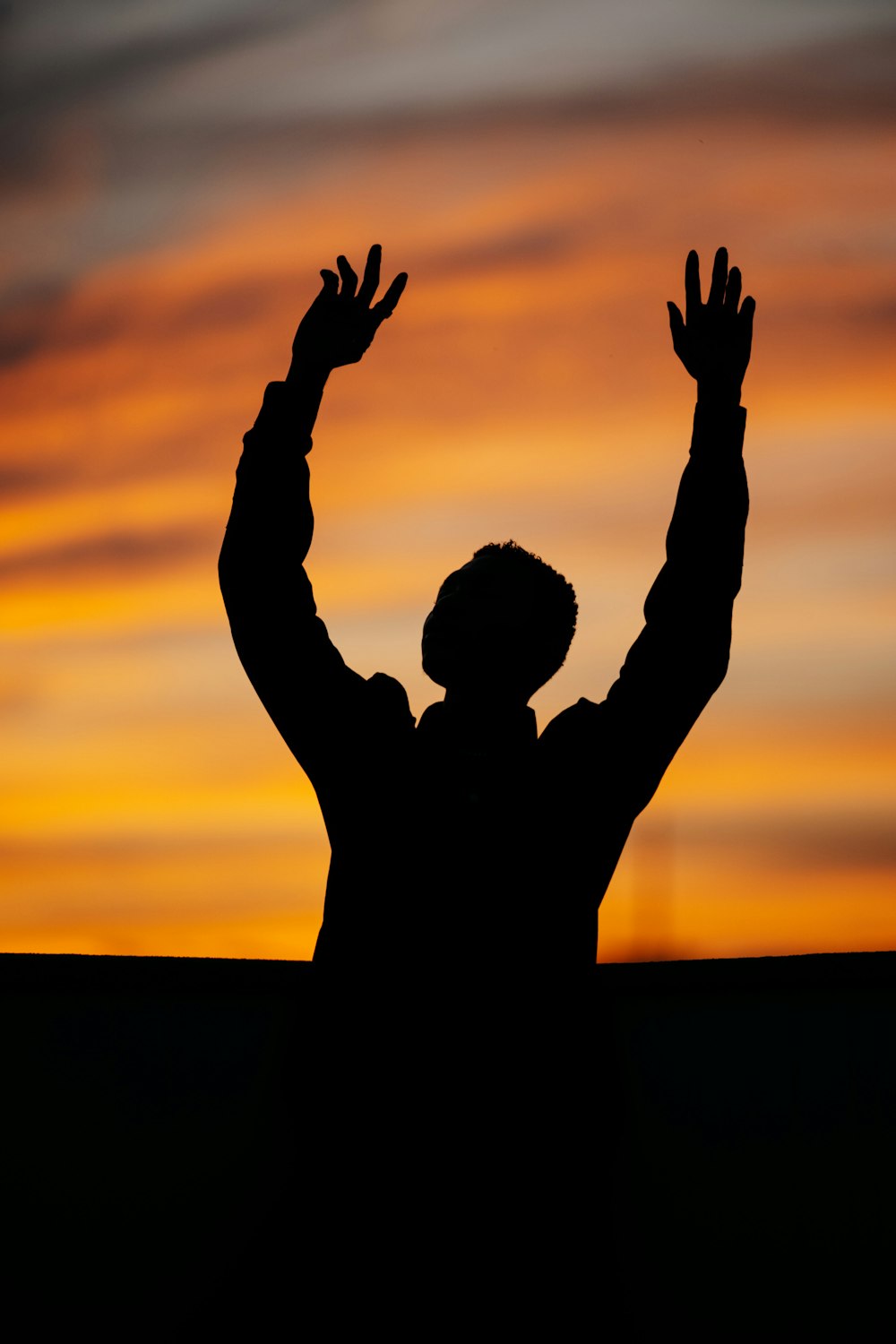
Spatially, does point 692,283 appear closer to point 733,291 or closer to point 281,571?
point 733,291

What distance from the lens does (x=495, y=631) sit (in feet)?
6.86

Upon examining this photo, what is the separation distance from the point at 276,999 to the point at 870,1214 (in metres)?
1.69

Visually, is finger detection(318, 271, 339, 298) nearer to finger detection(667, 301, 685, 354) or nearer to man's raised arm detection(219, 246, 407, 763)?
man's raised arm detection(219, 246, 407, 763)

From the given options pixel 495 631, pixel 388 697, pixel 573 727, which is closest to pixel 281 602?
pixel 388 697

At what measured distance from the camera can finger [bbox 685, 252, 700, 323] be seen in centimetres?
255

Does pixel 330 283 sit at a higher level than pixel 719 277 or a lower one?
lower

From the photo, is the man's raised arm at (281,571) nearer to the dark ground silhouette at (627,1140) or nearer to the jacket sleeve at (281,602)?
the jacket sleeve at (281,602)

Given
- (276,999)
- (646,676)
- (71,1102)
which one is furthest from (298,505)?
(71,1102)

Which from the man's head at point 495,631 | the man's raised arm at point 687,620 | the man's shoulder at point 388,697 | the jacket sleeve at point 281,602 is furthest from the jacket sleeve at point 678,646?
the jacket sleeve at point 281,602

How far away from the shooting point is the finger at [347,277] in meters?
2.41

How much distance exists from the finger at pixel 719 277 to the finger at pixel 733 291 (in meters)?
0.01

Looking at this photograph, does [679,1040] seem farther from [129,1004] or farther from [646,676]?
[646,676]

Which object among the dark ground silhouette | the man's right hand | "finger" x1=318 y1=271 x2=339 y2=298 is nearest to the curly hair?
the man's right hand

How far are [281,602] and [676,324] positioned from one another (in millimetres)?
1031
